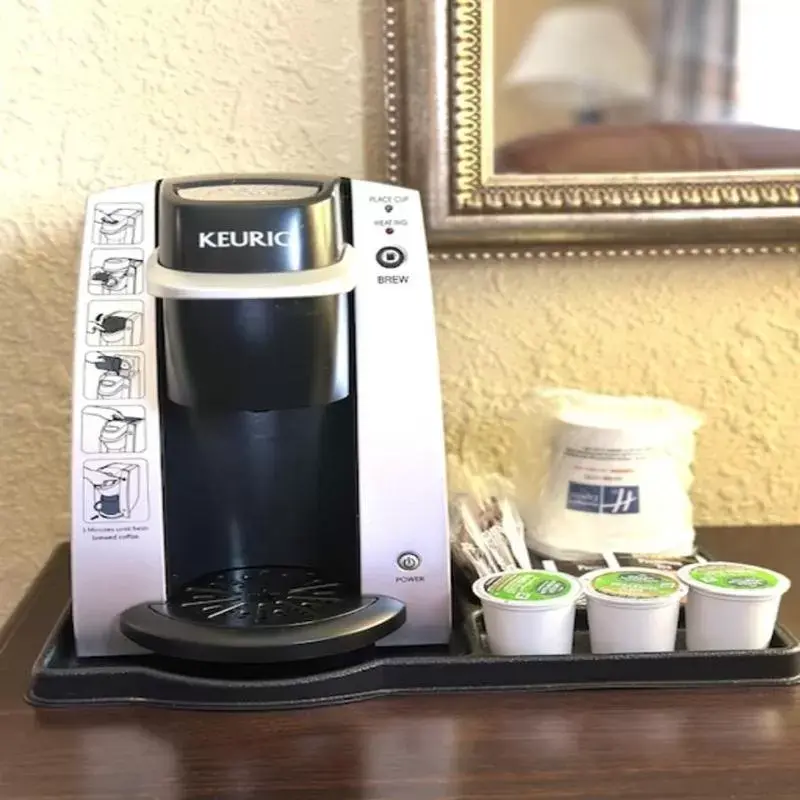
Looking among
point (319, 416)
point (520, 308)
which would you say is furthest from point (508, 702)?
point (520, 308)

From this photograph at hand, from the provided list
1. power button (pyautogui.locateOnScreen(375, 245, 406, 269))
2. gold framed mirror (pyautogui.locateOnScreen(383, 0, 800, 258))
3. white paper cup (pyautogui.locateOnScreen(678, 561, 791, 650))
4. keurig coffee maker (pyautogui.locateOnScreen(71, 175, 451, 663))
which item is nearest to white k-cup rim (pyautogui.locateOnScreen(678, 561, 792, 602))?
white paper cup (pyautogui.locateOnScreen(678, 561, 791, 650))

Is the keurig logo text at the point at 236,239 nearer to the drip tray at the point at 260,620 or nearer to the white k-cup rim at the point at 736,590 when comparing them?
the drip tray at the point at 260,620

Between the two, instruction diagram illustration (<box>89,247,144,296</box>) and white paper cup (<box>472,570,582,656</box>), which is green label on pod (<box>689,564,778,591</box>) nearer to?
white paper cup (<box>472,570,582,656</box>)

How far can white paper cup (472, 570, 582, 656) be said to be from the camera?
69 cm

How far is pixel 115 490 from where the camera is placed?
713mm

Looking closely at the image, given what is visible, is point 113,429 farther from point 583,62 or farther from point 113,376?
point 583,62

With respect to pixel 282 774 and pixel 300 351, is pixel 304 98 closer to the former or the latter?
pixel 300 351

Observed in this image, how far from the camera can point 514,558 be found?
0.83 m

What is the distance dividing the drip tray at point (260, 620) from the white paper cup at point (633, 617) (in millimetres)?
125

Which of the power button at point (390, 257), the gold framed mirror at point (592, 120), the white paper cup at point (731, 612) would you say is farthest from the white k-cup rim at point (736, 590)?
the gold framed mirror at point (592, 120)

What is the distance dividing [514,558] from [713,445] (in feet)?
1.07

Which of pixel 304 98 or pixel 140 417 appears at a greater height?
pixel 304 98

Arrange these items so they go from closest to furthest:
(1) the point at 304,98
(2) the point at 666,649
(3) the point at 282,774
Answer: (3) the point at 282,774
(2) the point at 666,649
(1) the point at 304,98

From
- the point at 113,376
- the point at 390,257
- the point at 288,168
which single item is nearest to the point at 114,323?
the point at 113,376
